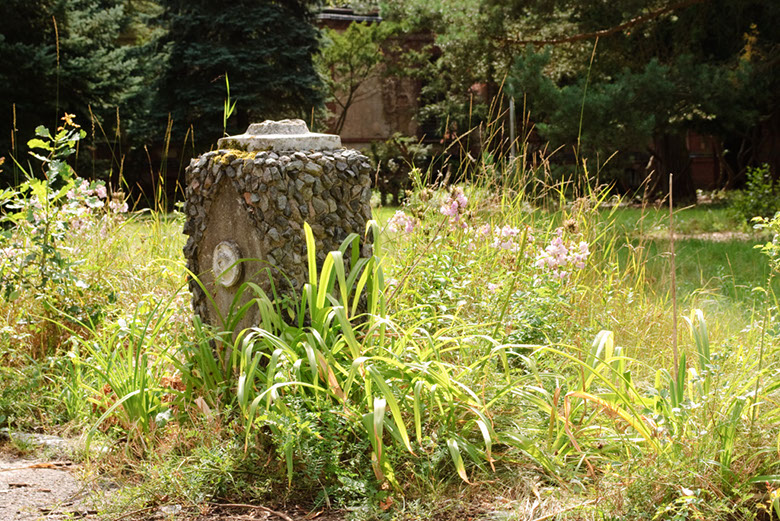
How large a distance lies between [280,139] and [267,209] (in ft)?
1.00

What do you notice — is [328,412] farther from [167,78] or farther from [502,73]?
Result: [167,78]

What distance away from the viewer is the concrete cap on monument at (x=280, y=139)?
9.74 feet

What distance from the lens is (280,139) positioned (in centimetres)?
296

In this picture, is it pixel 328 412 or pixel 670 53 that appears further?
pixel 670 53

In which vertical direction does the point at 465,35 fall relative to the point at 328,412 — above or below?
above

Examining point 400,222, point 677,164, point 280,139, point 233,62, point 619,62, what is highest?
point 233,62

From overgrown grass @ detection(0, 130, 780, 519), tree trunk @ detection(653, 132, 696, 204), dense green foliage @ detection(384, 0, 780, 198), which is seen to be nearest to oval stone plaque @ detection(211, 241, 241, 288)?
overgrown grass @ detection(0, 130, 780, 519)

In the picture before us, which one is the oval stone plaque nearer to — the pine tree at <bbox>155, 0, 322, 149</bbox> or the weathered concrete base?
the weathered concrete base

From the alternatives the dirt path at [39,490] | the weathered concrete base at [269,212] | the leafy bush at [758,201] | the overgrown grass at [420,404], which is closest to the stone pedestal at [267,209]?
the weathered concrete base at [269,212]

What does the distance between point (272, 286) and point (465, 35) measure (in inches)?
347

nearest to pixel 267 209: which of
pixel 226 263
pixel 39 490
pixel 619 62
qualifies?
pixel 226 263

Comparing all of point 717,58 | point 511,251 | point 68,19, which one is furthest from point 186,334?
point 717,58

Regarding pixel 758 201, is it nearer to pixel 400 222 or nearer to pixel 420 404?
pixel 400 222

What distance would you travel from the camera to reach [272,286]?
8.87 feet
